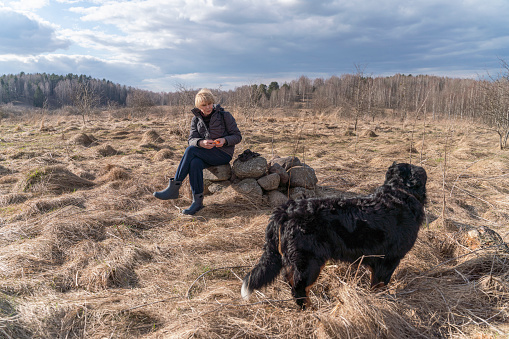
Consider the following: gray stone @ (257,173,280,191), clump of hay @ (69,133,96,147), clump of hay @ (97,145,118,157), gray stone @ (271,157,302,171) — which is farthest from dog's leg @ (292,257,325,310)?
clump of hay @ (69,133,96,147)

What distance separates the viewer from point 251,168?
5148mm

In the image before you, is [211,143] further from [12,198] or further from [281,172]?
[12,198]

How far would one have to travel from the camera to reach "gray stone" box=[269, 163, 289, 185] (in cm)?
533

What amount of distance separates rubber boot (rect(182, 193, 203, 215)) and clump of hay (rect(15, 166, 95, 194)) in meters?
3.11

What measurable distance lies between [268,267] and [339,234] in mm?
653

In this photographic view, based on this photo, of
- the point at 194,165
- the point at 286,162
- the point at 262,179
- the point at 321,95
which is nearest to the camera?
the point at 194,165

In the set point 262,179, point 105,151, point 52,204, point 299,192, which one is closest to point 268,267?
point 262,179

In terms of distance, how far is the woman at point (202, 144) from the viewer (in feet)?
15.1

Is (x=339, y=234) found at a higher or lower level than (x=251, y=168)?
lower

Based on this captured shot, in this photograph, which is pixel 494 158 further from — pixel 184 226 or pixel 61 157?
pixel 61 157

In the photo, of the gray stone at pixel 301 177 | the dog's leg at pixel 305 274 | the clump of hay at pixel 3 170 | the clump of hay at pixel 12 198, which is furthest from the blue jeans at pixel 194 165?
the clump of hay at pixel 3 170

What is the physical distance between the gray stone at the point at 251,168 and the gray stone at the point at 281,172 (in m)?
0.21

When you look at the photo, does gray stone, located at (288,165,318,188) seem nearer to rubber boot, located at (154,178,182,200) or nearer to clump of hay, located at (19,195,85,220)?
rubber boot, located at (154,178,182,200)

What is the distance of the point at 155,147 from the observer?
11.4m
